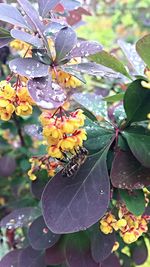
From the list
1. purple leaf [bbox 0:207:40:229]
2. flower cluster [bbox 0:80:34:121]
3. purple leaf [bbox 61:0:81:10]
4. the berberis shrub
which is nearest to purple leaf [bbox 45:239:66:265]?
the berberis shrub

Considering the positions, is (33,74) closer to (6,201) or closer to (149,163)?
(149,163)

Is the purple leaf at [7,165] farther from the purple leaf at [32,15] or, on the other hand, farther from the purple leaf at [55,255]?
the purple leaf at [32,15]

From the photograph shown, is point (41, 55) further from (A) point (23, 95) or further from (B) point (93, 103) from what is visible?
(B) point (93, 103)

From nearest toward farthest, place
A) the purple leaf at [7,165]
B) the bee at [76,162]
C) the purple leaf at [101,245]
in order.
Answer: the bee at [76,162]
the purple leaf at [101,245]
the purple leaf at [7,165]

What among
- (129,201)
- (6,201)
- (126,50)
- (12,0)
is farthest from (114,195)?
(6,201)

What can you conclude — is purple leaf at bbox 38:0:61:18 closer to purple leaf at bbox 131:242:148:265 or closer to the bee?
the bee

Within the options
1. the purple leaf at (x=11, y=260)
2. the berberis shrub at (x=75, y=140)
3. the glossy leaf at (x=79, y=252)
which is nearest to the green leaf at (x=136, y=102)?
the berberis shrub at (x=75, y=140)
